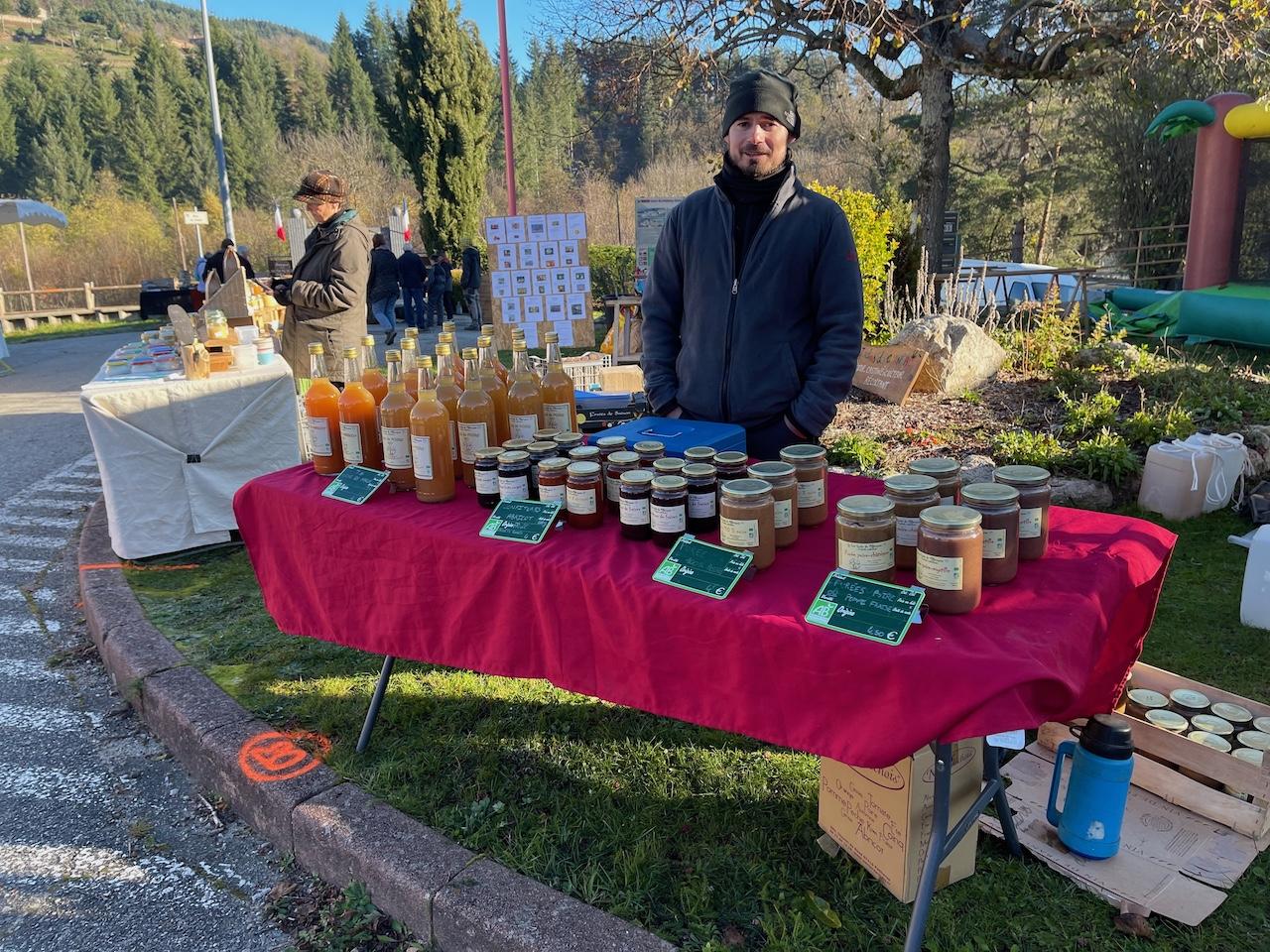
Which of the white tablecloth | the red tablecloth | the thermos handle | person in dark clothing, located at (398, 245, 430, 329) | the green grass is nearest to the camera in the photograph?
the red tablecloth

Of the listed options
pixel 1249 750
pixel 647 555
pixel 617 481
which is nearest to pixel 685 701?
pixel 647 555

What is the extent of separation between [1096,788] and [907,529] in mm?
1041

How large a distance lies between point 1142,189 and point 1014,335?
11.0 metres

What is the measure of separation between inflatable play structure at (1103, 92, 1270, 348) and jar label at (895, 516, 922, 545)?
33.6 feet

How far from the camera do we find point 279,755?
284 cm

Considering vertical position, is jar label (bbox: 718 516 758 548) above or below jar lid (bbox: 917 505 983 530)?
below

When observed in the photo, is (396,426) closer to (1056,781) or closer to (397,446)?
(397,446)

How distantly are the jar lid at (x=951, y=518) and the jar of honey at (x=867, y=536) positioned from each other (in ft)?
0.25

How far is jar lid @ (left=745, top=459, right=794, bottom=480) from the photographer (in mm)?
1868

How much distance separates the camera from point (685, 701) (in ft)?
Result: 6.00

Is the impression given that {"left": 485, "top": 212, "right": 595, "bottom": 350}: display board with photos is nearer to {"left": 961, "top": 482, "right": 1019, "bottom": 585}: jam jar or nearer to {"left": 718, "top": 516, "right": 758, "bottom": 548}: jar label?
{"left": 718, "top": 516, "right": 758, "bottom": 548}: jar label

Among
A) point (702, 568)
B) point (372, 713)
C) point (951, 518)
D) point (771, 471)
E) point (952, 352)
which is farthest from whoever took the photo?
point (952, 352)

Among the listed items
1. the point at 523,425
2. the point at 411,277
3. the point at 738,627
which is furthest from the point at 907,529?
the point at 411,277

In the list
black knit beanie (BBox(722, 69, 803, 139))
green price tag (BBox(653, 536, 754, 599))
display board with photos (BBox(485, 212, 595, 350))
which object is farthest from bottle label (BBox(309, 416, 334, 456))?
display board with photos (BBox(485, 212, 595, 350))
